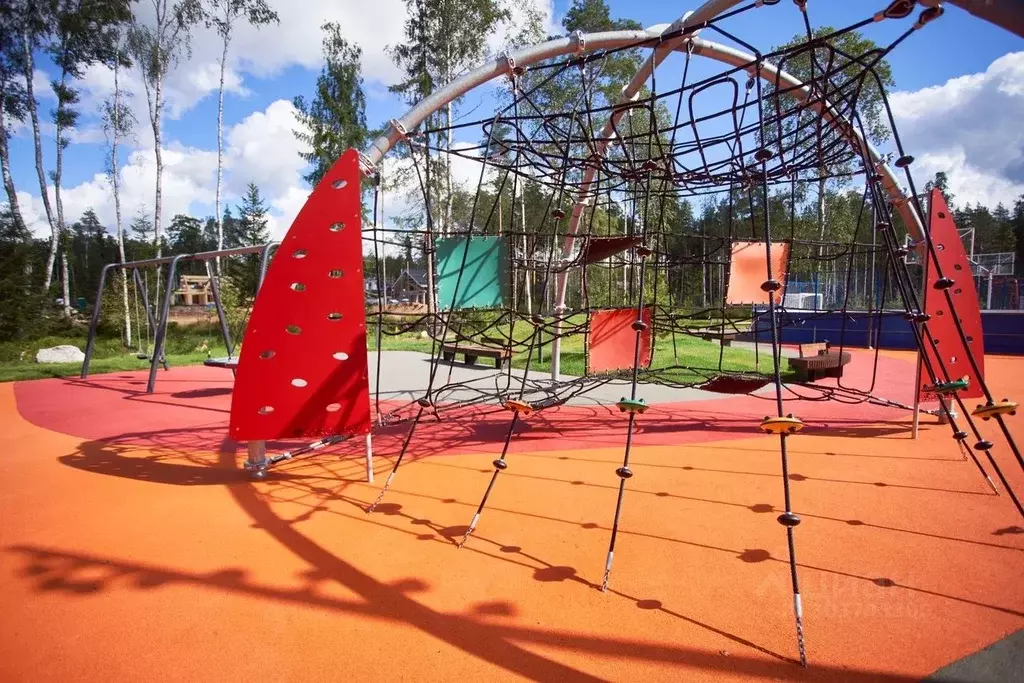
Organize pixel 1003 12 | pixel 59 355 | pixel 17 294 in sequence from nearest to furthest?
1. pixel 1003 12
2. pixel 59 355
3. pixel 17 294

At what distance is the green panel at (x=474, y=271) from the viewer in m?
5.26

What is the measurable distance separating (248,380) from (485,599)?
2.46m

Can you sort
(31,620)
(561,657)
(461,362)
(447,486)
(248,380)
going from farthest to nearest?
1. (461,362)
2. (447,486)
3. (248,380)
4. (31,620)
5. (561,657)

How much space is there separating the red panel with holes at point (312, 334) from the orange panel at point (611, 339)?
127 inches

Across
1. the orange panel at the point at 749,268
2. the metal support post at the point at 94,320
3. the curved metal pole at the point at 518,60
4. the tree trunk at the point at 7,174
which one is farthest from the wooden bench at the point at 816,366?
the tree trunk at the point at 7,174

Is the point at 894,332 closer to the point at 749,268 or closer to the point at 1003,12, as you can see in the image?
the point at 749,268

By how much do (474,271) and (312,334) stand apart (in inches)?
72.9

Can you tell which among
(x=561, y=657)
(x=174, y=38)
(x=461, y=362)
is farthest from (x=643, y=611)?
(x=174, y=38)

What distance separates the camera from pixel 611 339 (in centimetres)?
665

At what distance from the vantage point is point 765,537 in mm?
3404

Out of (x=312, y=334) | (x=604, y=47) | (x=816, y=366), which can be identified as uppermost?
(x=604, y=47)

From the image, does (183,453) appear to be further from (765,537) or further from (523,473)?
(765,537)

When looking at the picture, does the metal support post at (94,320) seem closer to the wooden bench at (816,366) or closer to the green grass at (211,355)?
the green grass at (211,355)

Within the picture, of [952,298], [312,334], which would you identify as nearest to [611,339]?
[952,298]
